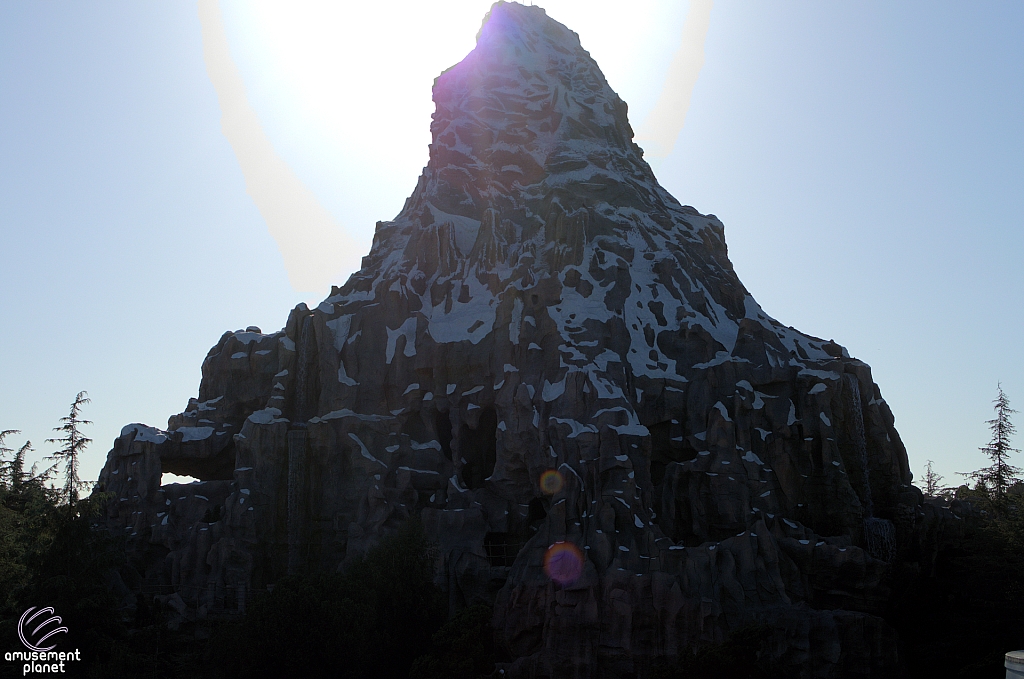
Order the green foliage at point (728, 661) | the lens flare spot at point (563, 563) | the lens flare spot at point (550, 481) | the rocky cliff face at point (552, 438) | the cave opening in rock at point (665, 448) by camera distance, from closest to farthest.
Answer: the green foliage at point (728, 661) → the lens flare spot at point (563, 563) → the rocky cliff face at point (552, 438) → the lens flare spot at point (550, 481) → the cave opening in rock at point (665, 448)

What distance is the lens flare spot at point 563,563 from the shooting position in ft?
131

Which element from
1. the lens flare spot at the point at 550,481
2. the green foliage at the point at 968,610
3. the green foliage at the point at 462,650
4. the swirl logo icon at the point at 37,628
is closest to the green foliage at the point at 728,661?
the green foliage at the point at 462,650

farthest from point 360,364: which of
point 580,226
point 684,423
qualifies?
point 684,423

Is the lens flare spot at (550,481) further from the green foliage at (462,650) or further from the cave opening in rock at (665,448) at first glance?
the green foliage at (462,650)

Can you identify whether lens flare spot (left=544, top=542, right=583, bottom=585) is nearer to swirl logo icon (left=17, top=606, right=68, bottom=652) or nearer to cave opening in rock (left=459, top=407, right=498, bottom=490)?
cave opening in rock (left=459, top=407, right=498, bottom=490)

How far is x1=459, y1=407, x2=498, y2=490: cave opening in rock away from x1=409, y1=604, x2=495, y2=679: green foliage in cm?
1038

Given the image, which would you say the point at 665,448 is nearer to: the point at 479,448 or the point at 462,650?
the point at 479,448

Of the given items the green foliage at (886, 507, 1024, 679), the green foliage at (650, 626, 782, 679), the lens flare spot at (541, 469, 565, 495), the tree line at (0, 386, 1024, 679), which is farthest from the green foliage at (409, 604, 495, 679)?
the green foliage at (886, 507, 1024, 679)

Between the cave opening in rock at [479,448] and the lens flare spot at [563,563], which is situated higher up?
the cave opening in rock at [479,448]

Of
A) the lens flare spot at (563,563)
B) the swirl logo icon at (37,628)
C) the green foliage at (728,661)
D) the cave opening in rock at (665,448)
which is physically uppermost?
the cave opening in rock at (665,448)

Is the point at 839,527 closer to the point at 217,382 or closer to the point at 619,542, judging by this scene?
the point at 619,542

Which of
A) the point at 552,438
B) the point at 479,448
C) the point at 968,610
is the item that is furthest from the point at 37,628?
the point at 968,610

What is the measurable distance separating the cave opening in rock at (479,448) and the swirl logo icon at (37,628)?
20.4 meters

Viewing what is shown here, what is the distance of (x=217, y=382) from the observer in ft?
181
